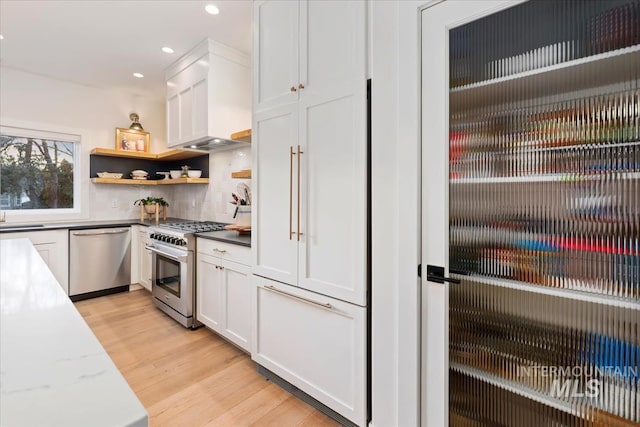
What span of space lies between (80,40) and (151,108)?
1741 millimetres

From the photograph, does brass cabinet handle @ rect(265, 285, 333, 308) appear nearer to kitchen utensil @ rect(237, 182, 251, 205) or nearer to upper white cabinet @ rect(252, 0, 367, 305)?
upper white cabinet @ rect(252, 0, 367, 305)

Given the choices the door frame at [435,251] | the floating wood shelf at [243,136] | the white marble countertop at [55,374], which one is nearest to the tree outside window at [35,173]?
the floating wood shelf at [243,136]

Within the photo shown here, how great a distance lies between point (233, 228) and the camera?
112 inches

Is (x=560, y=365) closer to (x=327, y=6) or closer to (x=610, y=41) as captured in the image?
(x=610, y=41)

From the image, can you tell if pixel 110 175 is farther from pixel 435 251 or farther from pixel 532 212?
pixel 532 212

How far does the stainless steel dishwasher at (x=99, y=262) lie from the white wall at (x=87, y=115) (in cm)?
66

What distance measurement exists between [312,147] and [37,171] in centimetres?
408

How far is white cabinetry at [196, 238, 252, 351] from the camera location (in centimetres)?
237

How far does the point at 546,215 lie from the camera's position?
110 cm

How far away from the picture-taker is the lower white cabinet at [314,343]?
1587 mm

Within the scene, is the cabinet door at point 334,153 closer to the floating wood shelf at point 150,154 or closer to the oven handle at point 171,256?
the oven handle at point 171,256

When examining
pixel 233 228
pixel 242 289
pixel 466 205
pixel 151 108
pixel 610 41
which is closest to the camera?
pixel 610 41

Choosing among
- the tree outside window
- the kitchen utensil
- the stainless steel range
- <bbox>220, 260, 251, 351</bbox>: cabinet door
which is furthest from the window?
<bbox>220, 260, 251, 351</bbox>: cabinet door

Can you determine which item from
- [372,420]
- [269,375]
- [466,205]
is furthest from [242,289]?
[466,205]
